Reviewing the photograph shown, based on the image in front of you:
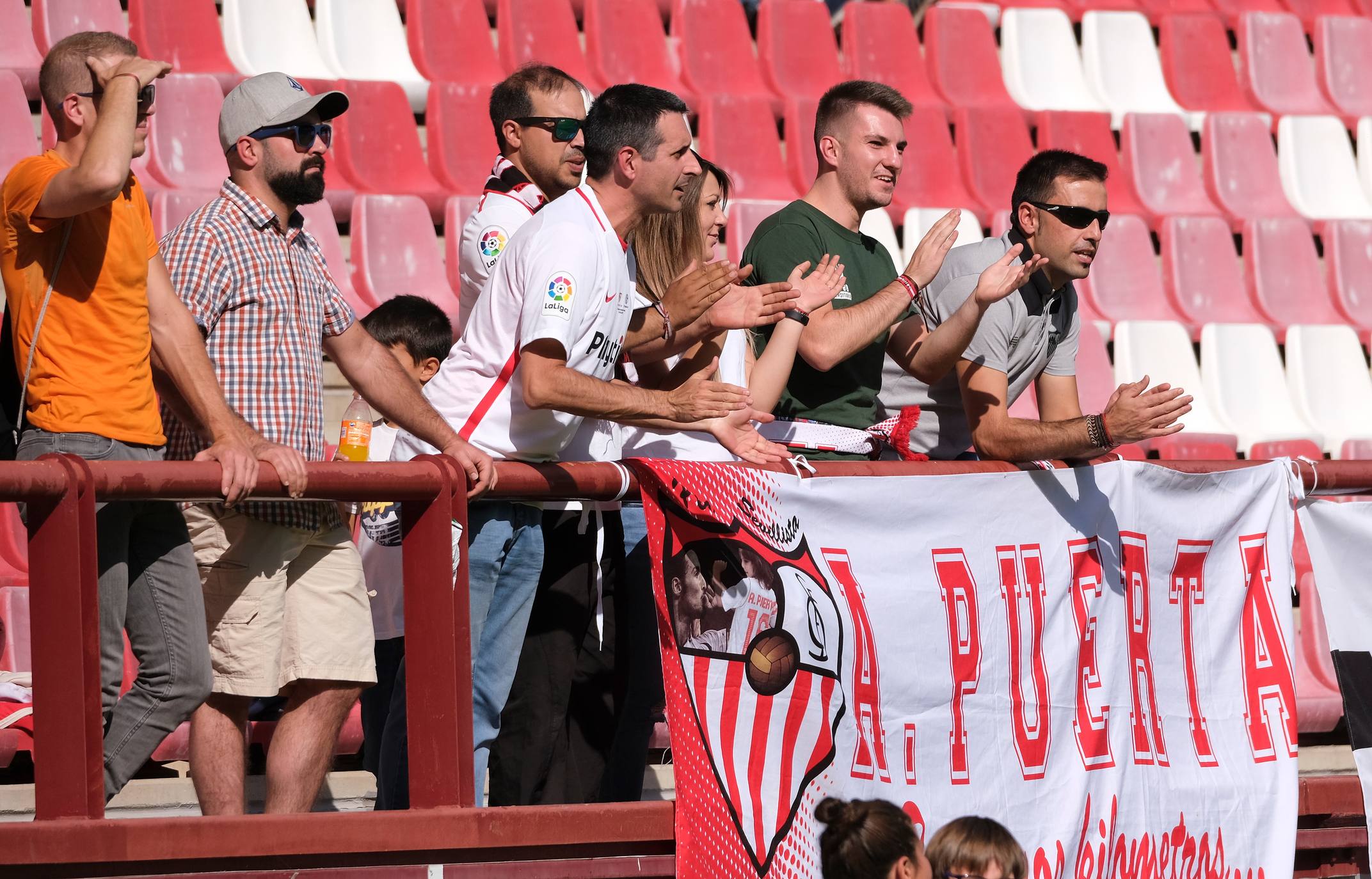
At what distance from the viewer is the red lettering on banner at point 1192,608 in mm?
4160

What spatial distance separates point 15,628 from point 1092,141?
6.42 meters

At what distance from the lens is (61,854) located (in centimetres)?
291

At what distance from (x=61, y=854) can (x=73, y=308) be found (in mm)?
1078

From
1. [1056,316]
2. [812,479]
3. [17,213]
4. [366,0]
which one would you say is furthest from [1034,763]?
[366,0]

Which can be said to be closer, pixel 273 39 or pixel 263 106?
pixel 263 106

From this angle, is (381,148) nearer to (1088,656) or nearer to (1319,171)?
(1088,656)

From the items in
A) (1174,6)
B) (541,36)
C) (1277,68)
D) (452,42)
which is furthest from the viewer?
(1174,6)

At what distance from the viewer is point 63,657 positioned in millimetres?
2932

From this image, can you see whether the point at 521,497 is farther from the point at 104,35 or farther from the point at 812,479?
the point at 104,35

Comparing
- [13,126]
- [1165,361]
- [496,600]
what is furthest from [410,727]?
[1165,361]

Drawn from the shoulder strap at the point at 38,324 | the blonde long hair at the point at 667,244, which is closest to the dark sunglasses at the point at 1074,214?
the blonde long hair at the point at 667,244

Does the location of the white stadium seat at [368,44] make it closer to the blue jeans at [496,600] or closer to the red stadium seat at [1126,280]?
the red stadium seat at [1126,280]

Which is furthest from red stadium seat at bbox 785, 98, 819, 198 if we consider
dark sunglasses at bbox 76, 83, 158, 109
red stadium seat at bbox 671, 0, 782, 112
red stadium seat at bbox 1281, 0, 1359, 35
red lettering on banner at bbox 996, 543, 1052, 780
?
dark sunglasses at bbox 76, 83, 158, 109

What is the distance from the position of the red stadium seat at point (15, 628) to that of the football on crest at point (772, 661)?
2.51 m
